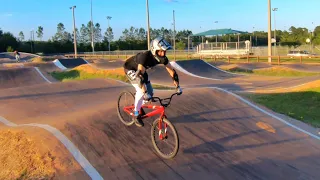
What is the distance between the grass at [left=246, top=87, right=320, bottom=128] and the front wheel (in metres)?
5.92

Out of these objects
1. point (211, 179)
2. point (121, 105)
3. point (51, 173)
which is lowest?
point (211, 179)

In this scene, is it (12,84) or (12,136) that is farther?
(12,84)

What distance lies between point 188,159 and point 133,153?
99 centimetres

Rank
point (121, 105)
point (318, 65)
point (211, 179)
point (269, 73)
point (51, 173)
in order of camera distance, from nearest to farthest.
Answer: point (51, 173)
point (211, 179)
point (121, 105)
point (269, 73)
point (318, 65)

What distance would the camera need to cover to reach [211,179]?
5430 mm

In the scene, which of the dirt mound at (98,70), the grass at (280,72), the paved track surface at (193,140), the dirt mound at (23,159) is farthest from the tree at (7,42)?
the dirt mound at (23,159)

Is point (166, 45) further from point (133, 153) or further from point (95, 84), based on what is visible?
point (95, 84)

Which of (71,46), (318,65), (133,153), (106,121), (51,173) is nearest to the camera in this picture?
(51,173)

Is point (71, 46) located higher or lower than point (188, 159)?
higher

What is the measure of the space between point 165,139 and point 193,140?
46.5 inches

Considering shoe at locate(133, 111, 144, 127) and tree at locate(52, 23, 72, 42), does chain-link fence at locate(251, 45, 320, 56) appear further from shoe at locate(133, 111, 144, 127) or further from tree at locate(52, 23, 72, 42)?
tree at locate(52, 23, 72, 42)

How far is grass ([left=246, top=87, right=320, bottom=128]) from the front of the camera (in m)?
10.7

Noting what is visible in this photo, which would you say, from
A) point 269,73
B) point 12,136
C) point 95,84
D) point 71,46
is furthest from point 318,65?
point 71,46

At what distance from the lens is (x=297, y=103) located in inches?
494
